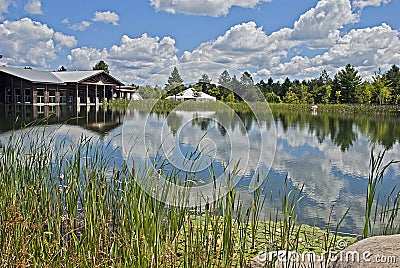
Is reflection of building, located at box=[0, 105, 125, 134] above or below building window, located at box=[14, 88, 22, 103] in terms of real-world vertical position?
below

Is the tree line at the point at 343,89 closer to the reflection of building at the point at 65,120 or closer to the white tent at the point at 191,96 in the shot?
the reflection of building at the point at 65,120

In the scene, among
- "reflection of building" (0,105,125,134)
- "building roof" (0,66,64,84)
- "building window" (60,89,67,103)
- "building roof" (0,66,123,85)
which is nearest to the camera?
"reflection of building" (0,105,125,134)

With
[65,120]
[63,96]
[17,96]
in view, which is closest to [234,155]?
[65,120]

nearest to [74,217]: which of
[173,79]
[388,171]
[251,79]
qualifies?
[173,79]

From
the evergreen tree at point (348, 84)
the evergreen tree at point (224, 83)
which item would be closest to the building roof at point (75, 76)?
the evergreen tree at point (348, 84)

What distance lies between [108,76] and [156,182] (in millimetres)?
27443

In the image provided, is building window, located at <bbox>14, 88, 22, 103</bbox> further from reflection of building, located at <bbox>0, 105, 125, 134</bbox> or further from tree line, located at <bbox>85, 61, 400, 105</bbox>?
tree line, located at <bbox>85, 61, 400, 105</bbox>

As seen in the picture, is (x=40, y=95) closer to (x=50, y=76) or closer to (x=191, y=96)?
(x=50, y=76)

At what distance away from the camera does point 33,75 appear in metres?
26.0

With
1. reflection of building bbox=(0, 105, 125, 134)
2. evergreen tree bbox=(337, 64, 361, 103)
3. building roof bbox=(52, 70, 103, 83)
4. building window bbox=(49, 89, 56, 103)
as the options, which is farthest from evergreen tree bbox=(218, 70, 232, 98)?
evergreen tree bbox=(337, 64, 361, 103)

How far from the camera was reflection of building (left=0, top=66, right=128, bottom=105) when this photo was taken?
25016mm

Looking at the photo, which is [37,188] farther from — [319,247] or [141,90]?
[319,247]

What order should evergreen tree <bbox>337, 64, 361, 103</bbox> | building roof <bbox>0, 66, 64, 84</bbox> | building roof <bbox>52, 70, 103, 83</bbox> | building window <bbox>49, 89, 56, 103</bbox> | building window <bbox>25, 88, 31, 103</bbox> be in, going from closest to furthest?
1. building roof <bbox>0, 66, 64, 84</bbox>
2. building window <bbox>25, 88, 31, 103</bbox>
3. building window <bbox>49, 89, 56, 103</bbox>
4. building roof <bbox>52, 70, 103, 83</bbox>
5. evergreen tree <bbox>337, 64, 361, 103</bbox>

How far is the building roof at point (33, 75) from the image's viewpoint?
24.7 metres
